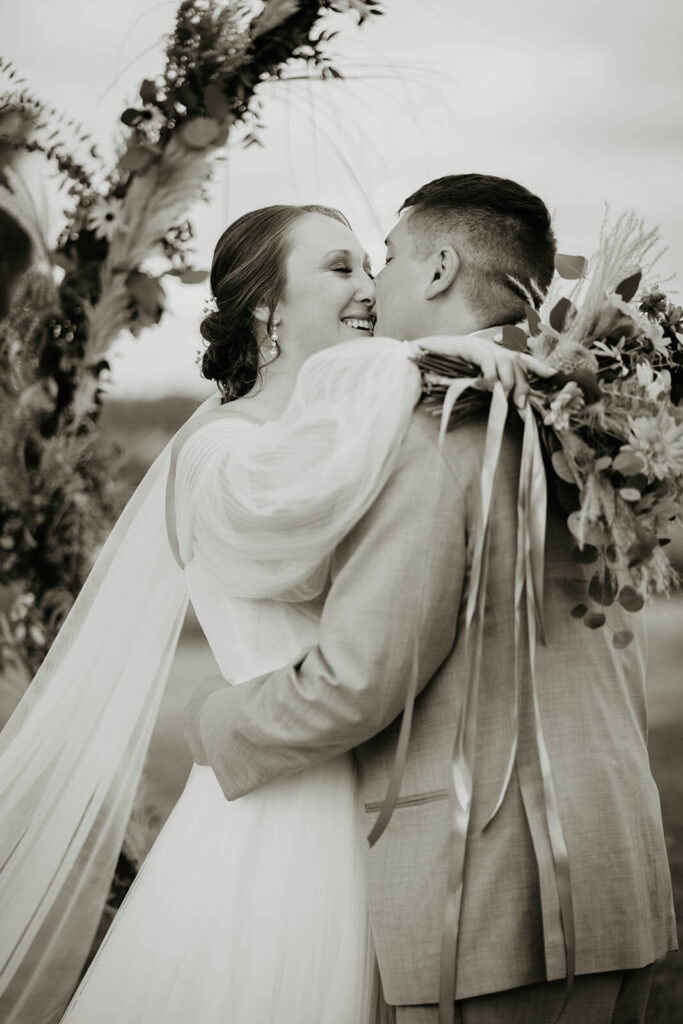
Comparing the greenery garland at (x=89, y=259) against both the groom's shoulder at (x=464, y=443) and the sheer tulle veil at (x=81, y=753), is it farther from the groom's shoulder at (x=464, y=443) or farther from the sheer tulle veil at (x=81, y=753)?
the groom's shoulder at (x=464, y=443)

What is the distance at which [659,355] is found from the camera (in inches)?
71.6

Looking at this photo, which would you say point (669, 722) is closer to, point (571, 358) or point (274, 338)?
point (274, 338)

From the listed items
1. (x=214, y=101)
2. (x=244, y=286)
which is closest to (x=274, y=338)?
(x=244, y=286)

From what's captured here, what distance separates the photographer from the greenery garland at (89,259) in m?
2.48

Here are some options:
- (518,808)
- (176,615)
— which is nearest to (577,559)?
(518,808)

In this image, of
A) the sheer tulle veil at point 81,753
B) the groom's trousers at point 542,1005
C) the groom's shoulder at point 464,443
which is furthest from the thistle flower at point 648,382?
the sheer tulle veil at point 81,753

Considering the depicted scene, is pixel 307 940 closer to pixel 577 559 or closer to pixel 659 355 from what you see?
pixel 577 559

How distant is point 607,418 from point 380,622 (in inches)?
18.2

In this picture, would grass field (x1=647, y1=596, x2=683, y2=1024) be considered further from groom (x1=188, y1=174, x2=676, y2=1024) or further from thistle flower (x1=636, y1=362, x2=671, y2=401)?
thistle flower (x1=636, y1=362, x2=671, y2=401)

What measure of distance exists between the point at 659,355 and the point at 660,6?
2384mm

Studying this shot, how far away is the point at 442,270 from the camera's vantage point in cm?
194

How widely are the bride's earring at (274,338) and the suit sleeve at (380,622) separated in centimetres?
76

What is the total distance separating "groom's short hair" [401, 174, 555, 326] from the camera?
192 centimetres

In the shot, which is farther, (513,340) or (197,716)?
(197,716)
